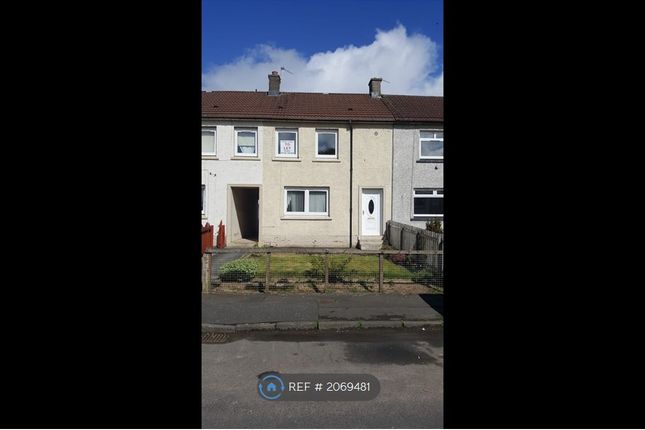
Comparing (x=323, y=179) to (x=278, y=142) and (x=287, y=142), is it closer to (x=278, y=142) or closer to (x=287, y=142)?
(x=287, y=142)

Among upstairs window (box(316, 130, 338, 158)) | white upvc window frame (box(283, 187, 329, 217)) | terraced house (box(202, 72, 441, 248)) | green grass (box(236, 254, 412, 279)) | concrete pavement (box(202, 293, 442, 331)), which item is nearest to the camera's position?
concrete pavement (box(202, 293, 442, 331))

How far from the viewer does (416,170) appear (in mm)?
14695

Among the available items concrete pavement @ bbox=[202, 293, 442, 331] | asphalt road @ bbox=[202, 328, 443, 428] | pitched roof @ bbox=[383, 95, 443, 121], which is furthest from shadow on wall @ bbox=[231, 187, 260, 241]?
asphalt road @ bbox=[202, 328, 443, 428]

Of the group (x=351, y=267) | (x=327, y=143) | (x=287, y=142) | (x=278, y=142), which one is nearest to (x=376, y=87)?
(x=327, y=143)

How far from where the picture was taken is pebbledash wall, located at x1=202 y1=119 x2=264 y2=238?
14.2m

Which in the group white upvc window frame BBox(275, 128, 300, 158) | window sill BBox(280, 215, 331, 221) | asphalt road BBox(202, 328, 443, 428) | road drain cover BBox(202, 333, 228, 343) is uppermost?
white upvc window frame BBox(275, 128, 300, 158)

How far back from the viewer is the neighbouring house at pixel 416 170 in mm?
14594

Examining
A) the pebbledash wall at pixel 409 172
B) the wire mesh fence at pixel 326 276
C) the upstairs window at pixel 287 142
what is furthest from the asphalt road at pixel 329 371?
the upstairs window at pixel 287 142

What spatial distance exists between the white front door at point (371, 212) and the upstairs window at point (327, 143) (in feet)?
6.81

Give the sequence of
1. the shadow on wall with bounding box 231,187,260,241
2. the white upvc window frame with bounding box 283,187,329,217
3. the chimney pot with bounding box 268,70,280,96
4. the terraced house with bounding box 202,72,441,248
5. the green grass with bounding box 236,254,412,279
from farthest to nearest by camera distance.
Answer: the chimney pot with bounding box 268,70,280,96 → the shadow on wall with bounding box 231,187,260,241 → the white upvc window frame with bounding box 283,187,329,217 → the terraced house with bounding box 202,72,441,248 → the green grass with bounding box 236,254,412,279

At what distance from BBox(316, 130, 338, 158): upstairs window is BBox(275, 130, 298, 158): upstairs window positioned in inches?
34.8

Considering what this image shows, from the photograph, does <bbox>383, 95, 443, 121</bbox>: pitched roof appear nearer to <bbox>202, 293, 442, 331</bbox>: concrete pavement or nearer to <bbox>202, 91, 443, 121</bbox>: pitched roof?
<bbox>202, 91, 443, 121</bbox>: pitched roof
